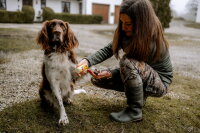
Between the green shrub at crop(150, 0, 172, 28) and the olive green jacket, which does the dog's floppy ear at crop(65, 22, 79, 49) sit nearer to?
the olive green jacket

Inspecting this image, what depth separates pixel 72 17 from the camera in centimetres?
2194

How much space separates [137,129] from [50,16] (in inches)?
768

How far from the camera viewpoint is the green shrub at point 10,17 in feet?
56.9

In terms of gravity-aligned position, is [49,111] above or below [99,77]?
below


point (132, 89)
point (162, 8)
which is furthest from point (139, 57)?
point (162, 8)

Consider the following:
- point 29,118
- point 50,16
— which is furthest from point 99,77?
point 50,16

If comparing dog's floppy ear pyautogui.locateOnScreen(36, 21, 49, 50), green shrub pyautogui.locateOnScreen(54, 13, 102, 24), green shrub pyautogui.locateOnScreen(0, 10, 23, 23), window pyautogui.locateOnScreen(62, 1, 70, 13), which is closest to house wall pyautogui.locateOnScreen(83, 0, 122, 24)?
window pyautogui.locateOnScreen(62, 1, 70, 13)

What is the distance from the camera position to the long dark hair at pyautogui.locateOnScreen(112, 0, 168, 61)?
223cm

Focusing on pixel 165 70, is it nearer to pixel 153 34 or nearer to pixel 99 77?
pixel 153 34

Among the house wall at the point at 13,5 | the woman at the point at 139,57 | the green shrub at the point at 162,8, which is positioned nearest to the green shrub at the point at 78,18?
the house wall at the point at 13,5

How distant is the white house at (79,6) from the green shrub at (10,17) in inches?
155

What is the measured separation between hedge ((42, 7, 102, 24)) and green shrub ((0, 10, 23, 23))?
2697 mm

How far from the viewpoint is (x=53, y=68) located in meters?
2.46

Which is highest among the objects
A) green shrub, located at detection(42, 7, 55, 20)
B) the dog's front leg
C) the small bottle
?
green shrub, located at detection(42, 7, 55, 20)
